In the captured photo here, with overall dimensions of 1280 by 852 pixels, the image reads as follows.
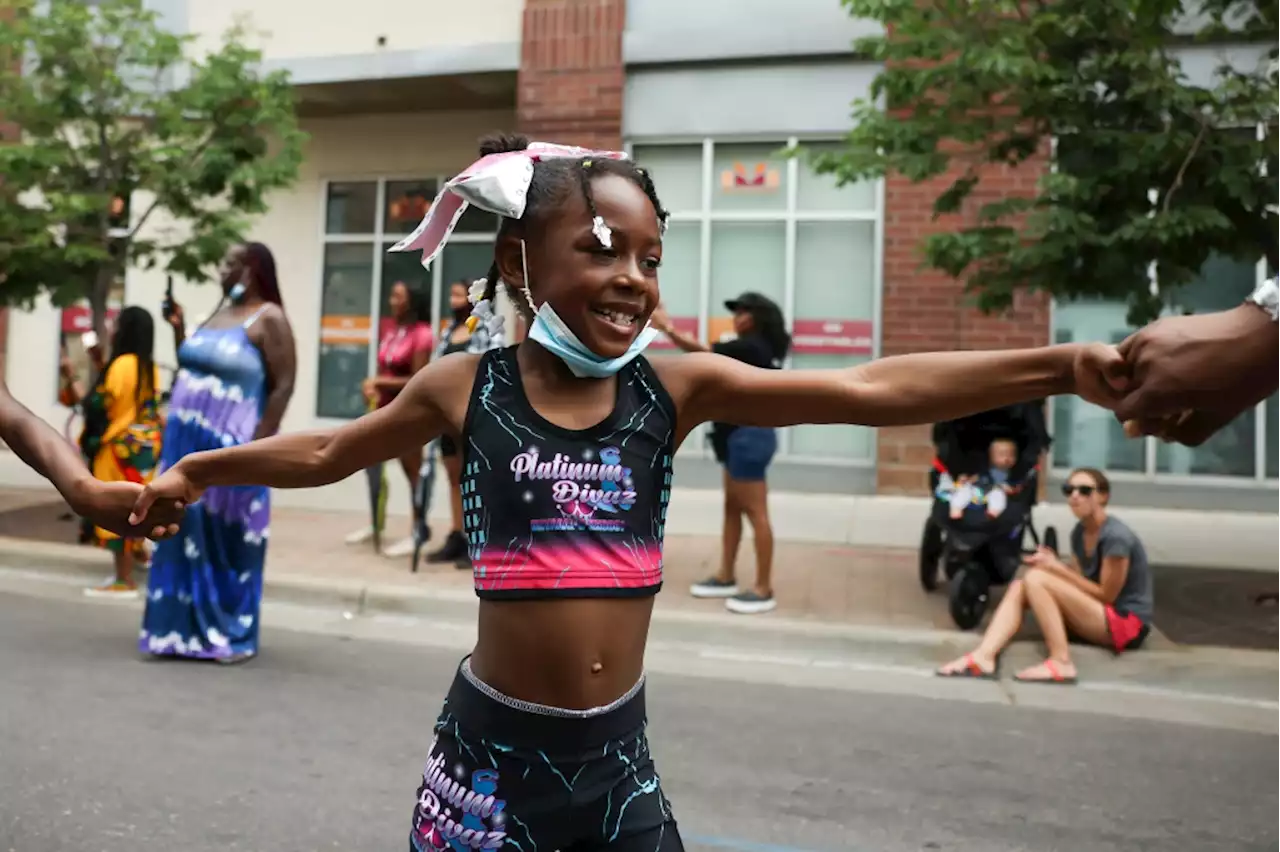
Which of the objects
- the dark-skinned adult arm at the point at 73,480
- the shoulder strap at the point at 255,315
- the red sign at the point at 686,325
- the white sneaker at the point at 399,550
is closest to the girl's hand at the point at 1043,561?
the shoulder strap at the point at 255,315

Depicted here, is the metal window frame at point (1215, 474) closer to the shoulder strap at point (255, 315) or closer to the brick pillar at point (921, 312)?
the brick pillar at point (921, 312)

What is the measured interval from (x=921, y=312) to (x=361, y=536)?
6061 mm

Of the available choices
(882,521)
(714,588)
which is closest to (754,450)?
(714,588)

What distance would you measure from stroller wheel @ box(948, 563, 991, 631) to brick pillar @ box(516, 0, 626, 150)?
7393 mm

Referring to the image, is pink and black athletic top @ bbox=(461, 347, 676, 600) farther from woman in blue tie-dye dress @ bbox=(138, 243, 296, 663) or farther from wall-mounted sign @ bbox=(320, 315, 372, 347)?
wall-mounted sign @ bbox=(320, 315, 372, 347)

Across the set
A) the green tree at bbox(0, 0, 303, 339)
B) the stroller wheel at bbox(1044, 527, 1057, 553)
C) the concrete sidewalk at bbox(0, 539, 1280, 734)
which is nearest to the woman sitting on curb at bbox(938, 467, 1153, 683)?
the concrete sidewalk at bbox(0, 539, 1280, 734)

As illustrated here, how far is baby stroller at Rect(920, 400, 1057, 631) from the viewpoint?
7062 millimetres

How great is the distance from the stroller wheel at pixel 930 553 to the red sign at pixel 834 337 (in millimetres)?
4678

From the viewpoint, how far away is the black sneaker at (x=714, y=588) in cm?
796

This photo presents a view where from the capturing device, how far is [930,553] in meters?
7.97

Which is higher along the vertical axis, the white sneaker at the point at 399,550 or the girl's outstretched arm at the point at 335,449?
the girl's outstretched arm at the point at 335,449

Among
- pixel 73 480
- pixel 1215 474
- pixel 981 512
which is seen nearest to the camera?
pixel 73 480

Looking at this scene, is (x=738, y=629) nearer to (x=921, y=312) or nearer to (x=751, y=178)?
(x=921, y=312)

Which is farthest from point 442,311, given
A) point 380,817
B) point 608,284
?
point 608,284
